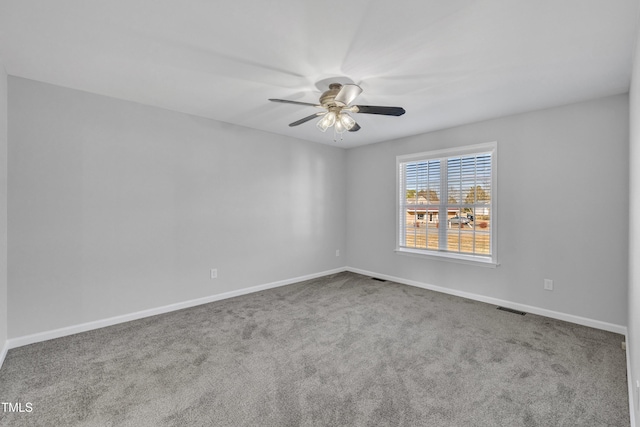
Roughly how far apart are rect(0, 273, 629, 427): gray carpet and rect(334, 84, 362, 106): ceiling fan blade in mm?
2174

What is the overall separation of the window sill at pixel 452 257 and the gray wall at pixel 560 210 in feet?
0.24

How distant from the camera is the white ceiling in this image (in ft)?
5.81

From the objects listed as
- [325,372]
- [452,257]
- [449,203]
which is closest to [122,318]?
[325,372]

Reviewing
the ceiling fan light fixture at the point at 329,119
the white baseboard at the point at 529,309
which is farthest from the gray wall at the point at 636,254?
the ceiling fan light fixture at the point at 329,119

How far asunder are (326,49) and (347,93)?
433mm

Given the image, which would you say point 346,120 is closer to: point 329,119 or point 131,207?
point 329,119

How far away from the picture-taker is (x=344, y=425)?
171cm

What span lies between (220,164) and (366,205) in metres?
2.61

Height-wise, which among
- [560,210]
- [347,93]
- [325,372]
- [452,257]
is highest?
[347,93]

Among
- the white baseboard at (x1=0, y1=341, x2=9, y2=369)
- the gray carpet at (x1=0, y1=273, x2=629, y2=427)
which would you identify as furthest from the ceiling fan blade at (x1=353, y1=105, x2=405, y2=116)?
the white baseboard at (x1=0, y1=341, x2=9, y2=369)

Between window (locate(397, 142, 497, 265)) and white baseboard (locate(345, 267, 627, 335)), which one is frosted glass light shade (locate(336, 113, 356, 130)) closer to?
window (locate(397, 142, 497, 265))

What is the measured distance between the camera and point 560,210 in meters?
3.33

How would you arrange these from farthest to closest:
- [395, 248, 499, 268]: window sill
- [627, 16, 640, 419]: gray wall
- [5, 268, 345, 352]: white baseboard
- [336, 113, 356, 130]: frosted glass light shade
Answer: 1. [395, 248, 499, 268]: window sill
2. [336, 113, 356, 130]: frosted glass light shade
3. [5, 268, 345, 352]: white baseboard
4. [627, 16, 640, 419]: gray wall

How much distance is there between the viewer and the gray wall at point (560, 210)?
3.01 m
